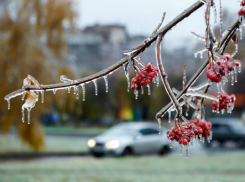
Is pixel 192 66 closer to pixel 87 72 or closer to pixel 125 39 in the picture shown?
pixel 125 39

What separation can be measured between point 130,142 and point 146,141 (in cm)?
76

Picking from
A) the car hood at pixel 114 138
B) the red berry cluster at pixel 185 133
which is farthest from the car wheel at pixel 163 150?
the red berry cluster at pixel 185 133

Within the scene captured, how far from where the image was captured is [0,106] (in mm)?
11609

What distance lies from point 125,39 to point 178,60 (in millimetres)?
2909

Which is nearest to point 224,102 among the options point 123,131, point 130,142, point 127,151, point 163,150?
point 130,142

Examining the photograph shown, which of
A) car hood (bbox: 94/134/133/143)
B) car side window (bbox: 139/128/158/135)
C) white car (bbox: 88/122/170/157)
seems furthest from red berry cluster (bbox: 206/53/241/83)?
car side window (bbox: 139/128/158/135)

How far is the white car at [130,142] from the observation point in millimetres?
12891

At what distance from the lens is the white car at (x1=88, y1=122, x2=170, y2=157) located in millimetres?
12891

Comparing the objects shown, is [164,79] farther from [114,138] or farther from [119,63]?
[114,138]

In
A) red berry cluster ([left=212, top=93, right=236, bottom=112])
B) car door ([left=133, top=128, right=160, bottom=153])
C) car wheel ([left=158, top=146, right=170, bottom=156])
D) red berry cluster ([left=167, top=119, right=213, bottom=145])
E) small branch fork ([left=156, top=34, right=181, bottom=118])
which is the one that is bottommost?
car wheel ([left=158, top=146, right=170, bottom=156])

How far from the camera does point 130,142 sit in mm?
12984

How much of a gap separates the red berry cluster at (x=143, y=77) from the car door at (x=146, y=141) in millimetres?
11995

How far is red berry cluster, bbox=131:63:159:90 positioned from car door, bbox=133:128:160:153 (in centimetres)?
1199

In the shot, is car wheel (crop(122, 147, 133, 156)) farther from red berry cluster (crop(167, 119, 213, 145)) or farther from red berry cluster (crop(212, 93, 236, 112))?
red berry cluster (crop(167, 119, 213, 145))
